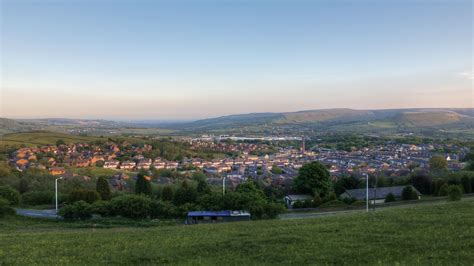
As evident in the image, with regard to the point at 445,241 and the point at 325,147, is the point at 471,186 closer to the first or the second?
the point at 445,241

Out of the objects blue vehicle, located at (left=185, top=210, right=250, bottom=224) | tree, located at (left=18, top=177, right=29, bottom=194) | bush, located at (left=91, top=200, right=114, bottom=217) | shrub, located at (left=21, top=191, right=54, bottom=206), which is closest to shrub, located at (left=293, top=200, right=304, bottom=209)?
blue vehicle, located at (left=185, top=210, right=250, bottom=224)

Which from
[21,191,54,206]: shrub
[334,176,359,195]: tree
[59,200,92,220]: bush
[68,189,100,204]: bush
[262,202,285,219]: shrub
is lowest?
[21,191,54,206]: shrub

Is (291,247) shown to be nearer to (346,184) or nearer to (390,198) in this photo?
(390,198)

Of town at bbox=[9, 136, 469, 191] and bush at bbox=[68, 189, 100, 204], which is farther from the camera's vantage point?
town at bbox=[9, 136, 469, 191]

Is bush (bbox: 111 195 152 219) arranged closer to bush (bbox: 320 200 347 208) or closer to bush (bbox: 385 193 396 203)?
bush (bbox: 320 200 347 208)

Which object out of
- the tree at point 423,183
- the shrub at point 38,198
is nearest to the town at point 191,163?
the shrub at point 38,198

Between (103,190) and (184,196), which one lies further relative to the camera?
(103,190)

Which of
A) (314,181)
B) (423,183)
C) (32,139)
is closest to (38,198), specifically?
(314,181)

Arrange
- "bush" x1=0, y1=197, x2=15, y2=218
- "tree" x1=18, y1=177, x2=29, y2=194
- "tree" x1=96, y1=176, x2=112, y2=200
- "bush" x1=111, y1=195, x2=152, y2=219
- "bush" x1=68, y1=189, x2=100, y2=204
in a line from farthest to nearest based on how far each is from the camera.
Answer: "tree" x1=18, y1=177, x2=29, y2=194 → "tree" x1=96, y1=176, x2=112, y2=200 → "bush" x1=68, y1=189, x2=100, y2=204 → "bush" x1=111, y1=195, x2=152, y2=219 → "bush" x1=0, y1=197, x2=15, y2=218
